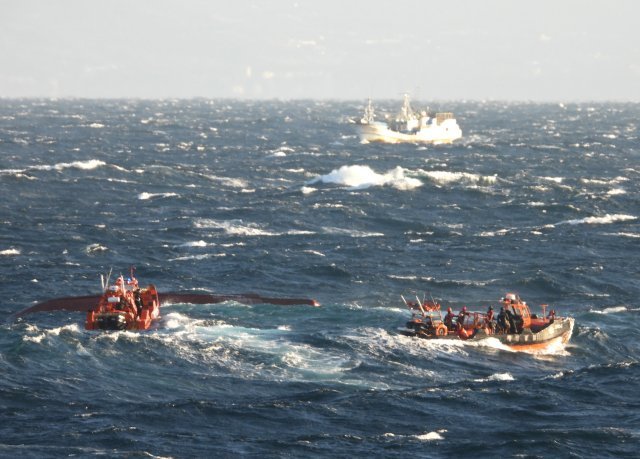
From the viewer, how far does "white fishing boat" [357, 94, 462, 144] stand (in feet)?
589

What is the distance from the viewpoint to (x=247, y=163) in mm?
136625

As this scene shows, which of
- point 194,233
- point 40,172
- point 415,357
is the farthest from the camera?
point 40,172

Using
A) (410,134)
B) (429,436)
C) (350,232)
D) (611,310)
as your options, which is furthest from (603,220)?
(410,134)

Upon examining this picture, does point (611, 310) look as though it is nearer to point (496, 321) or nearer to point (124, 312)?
point (496, 321)

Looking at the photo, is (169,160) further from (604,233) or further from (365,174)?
(604,233)

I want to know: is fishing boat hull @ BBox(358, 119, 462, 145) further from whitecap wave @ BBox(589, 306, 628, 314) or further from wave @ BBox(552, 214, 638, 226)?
whitecap wave @ BBox(589, 306, 628, 314)

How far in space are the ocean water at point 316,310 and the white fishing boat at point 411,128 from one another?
50653 mm

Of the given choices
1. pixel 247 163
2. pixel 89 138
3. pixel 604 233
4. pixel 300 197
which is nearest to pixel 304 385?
pixel 604 233

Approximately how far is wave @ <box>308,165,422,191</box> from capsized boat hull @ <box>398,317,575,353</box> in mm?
60396

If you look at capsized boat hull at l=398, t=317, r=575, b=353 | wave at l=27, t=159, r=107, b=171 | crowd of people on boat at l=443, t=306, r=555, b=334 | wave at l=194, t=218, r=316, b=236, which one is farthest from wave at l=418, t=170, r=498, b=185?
capsized boat hull at l=398, t=317, r=575, b=353

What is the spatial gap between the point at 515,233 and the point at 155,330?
39.0 m

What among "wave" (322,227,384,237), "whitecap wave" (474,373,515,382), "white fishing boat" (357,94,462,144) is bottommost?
"wave" (322,227,384,237)

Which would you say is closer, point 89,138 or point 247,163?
point 247,163

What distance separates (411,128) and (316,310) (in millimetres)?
129628
